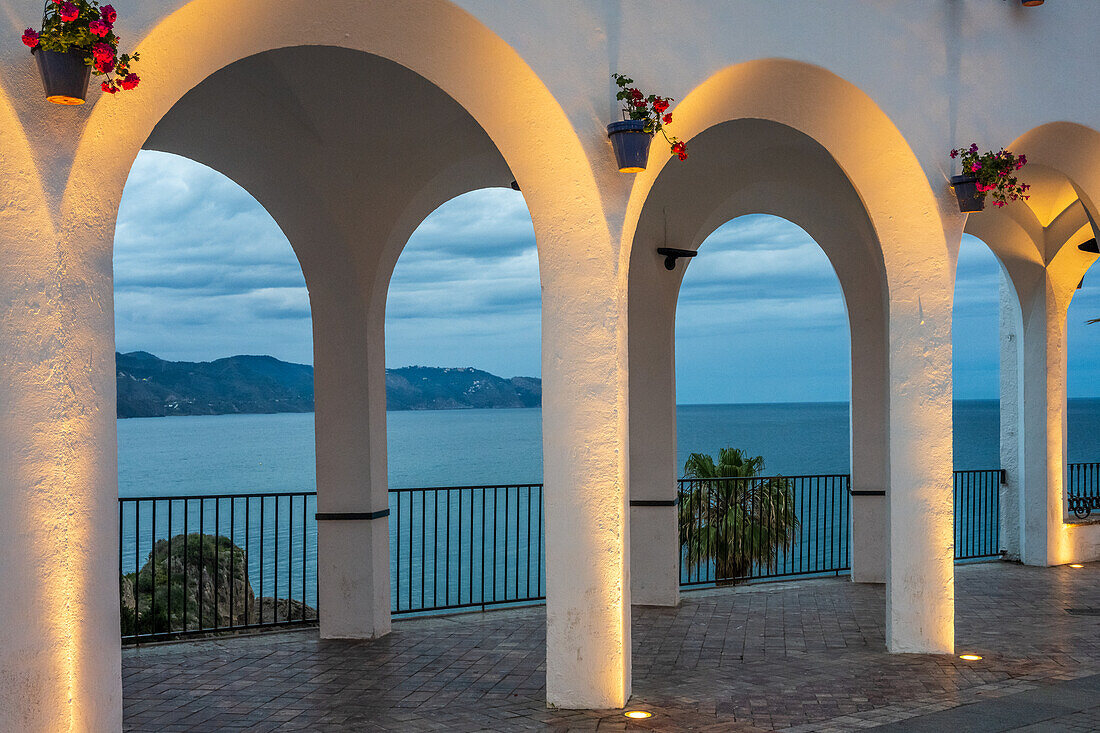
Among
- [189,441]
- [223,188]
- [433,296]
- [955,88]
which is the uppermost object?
[223,188]

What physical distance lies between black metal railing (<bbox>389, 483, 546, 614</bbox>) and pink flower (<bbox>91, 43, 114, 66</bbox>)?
442 cm

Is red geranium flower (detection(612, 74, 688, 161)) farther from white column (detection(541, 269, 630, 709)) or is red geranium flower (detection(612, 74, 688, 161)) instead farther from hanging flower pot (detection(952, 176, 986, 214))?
hanging flower pot (detection(952, 176, 986, 214))

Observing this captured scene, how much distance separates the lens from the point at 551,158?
627 cm

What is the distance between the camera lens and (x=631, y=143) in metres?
6.02

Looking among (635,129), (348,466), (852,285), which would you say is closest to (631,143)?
(635,129)

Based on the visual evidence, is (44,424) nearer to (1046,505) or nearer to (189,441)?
(1046,505)

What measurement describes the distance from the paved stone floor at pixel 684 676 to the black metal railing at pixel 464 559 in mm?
858

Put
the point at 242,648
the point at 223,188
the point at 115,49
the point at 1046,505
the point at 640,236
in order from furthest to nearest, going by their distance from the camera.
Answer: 1. the point at 223,188
2. the point at 1046,505
3. the point at 640,236
4. the point at 242,648
5. the point at 115,49

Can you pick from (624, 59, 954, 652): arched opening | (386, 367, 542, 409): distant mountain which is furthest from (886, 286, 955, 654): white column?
(386, 367, 542, 409): distant mountain

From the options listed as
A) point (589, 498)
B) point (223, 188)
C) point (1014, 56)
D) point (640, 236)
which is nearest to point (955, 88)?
point (1014, 56)

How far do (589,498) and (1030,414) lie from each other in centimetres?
958

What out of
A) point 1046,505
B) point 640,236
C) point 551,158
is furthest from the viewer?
point 1046,505

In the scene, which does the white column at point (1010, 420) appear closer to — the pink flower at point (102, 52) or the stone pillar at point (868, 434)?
the stone pillar at point (868, 434)

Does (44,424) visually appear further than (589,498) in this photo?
No
